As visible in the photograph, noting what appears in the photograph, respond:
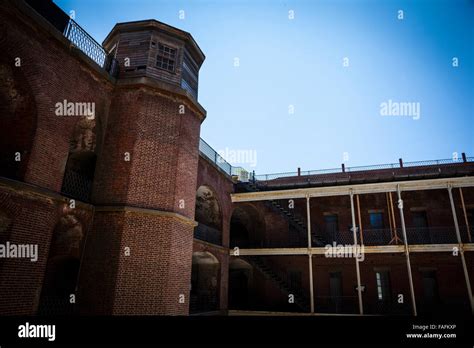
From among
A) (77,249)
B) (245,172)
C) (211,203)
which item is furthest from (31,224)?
(245,172)

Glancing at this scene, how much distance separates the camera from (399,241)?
16391 mm

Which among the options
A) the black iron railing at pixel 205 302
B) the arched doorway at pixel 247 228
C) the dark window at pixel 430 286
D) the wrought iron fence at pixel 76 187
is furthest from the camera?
the arched doorway at pixel 247 228

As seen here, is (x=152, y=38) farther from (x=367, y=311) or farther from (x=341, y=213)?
(x=367, y=311)

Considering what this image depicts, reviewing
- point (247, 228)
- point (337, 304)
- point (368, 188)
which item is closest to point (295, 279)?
point (337, 304)

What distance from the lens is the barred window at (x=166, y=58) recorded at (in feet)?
38.5

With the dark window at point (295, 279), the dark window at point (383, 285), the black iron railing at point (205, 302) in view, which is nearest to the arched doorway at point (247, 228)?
the dark window at point (295, 279)

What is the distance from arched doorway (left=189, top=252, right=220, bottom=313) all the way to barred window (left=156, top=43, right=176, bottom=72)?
8.38m

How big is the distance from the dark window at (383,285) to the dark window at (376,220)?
107 inches

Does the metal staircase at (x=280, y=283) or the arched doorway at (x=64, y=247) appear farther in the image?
the metal staircase at (x=280, y=283)

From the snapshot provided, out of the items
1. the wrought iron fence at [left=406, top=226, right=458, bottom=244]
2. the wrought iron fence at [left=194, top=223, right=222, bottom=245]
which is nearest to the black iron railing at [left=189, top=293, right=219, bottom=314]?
the wrought iron fence at [left=194, top=223, right=222, bottom=245]

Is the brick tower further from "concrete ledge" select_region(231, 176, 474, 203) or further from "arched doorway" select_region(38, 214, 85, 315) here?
"concrete ledge" select_region(231, 176, 474, 203)

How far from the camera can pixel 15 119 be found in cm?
777

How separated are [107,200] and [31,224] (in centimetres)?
244

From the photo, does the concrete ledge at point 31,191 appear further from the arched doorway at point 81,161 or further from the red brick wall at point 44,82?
the arched doorway at point 81,161
